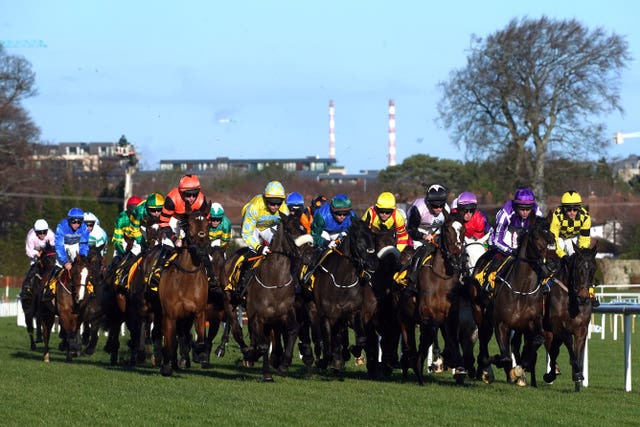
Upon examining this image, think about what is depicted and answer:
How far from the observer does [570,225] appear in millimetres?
16219

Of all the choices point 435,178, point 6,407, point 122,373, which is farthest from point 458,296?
point 435,178

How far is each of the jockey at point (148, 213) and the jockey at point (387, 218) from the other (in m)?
2.93

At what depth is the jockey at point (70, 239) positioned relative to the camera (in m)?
20.2

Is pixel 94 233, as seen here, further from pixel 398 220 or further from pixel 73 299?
pixel 398 220

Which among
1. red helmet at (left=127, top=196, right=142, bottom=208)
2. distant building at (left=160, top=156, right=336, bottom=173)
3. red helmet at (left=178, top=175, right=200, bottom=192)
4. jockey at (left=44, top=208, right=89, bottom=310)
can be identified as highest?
distant building at (left=160, top=156, right=336, bottom=173)

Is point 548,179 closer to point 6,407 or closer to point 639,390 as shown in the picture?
point 639,390

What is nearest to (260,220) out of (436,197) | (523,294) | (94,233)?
(436,197)

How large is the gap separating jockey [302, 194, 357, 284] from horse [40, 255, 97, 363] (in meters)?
4.43

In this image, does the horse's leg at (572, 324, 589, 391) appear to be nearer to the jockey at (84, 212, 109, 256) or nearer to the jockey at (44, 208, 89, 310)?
the jockey at (44, 208, 89, 310)

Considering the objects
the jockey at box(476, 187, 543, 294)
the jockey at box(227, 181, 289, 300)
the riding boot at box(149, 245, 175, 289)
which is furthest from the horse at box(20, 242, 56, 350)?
the jockey at box(476, 187, 543, 294)

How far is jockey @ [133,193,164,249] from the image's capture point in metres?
18.2

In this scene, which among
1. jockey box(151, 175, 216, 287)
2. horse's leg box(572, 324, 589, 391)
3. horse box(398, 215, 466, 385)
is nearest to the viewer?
horse's leg box(572, 324, 589, 391)

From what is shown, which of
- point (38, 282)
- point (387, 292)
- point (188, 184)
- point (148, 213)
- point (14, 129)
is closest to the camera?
point (387, 292)

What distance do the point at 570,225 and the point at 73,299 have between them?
7.59m
